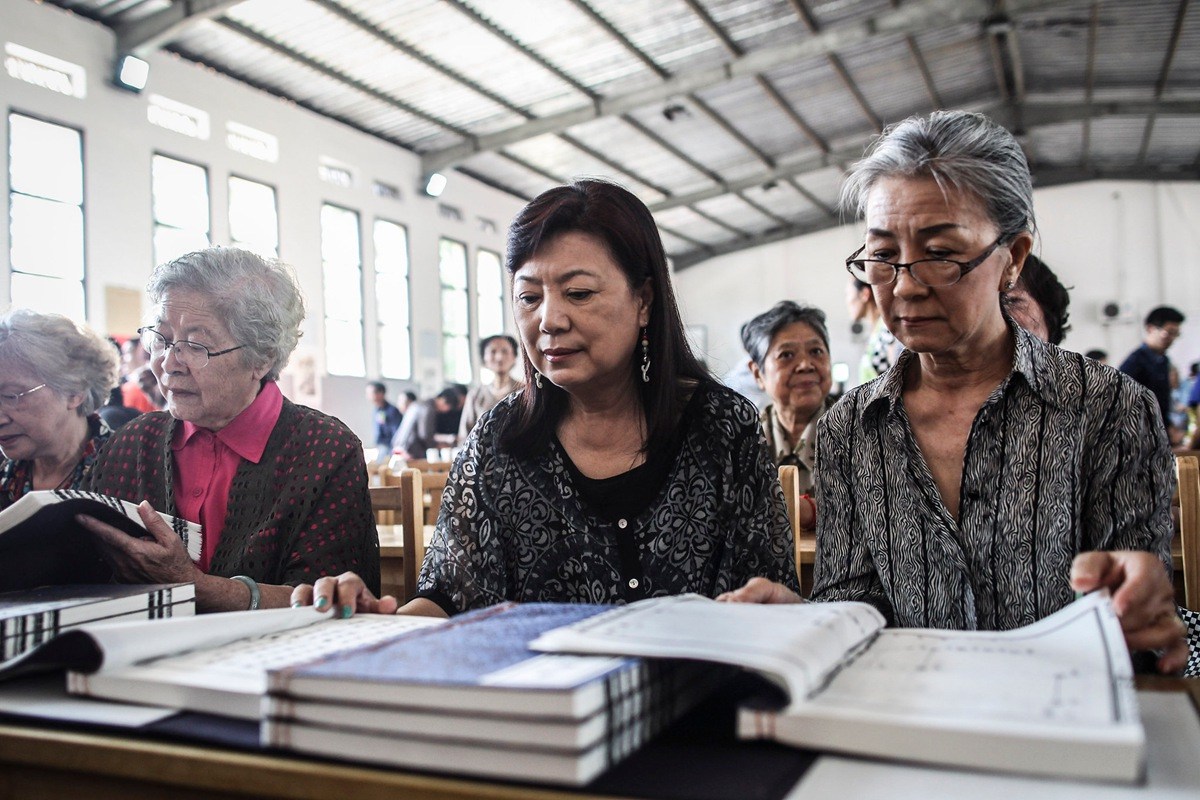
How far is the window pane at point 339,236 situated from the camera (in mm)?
10562

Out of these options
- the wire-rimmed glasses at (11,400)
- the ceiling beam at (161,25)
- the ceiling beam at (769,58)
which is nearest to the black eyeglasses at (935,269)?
the wire-rimmed glasses at (11,400)

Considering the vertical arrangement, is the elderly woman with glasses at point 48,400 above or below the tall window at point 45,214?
below

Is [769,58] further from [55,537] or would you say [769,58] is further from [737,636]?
[737,636]

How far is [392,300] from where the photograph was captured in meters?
11.6

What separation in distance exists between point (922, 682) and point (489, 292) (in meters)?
13.3

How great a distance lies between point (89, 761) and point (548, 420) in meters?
1.00

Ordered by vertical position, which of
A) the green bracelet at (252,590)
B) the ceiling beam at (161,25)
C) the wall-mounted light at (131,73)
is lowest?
the green bracelet at (252,590)

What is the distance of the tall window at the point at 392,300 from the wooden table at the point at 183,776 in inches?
425

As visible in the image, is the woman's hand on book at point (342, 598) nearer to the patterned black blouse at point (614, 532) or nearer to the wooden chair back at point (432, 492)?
the patterned black blouse at point (614, 532)

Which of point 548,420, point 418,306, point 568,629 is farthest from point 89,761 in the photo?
point 418,306

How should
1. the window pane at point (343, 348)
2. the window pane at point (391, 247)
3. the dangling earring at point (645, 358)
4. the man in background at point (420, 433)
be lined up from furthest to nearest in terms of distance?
the window pane at point (391, 247), the window pane at point (343, 348), the man in background at point (420, 433), the dangling earring at point (645, 358)

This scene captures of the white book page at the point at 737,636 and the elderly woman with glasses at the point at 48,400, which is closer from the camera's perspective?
the white book page at the point at 737,636

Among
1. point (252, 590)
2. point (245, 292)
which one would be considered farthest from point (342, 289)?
point (252, 590)

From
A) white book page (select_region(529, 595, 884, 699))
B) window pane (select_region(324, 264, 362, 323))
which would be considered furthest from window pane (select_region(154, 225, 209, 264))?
white book page (select_region(529, 595, 884, 699))
